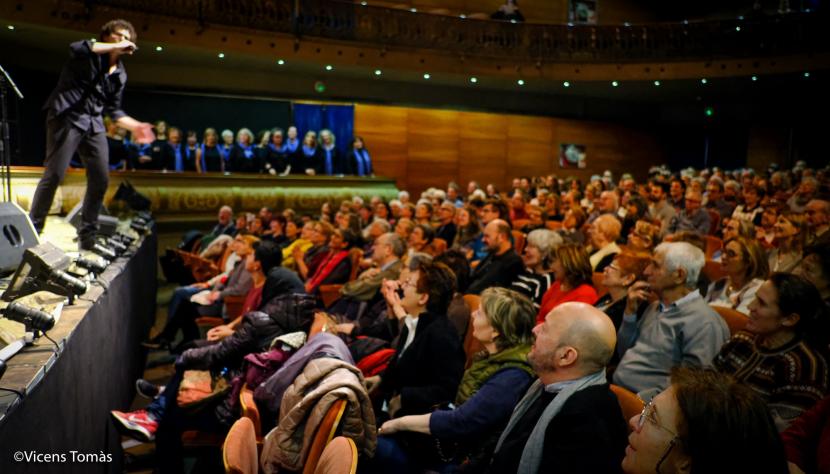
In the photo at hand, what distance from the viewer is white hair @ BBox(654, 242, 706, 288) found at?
2.70 meters

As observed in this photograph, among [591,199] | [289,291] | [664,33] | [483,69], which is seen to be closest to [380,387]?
[289,291]

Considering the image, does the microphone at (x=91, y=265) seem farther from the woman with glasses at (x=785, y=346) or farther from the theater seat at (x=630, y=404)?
the woman with glasses at (x=785, y=346)

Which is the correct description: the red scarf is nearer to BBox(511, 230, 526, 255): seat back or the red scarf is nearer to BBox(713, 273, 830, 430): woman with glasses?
BBox(511, 230, 526, 255): seat back

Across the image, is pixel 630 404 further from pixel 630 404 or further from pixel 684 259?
pixel 684 259

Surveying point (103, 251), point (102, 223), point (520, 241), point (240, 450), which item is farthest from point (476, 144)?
point (240, 450)

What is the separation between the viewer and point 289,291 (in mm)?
3645

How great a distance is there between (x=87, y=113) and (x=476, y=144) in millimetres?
11579

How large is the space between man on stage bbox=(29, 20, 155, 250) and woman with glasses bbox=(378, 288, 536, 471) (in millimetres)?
2304

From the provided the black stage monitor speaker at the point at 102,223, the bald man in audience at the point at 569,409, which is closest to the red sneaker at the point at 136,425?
the bald man in audience at the point at 569,409

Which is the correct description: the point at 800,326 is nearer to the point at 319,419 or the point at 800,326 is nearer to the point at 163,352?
the point at 319,419

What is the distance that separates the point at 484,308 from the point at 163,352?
3.60m

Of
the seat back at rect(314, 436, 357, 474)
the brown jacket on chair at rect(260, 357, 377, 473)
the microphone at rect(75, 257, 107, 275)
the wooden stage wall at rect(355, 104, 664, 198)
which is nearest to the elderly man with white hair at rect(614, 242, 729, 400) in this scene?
the brown jacket on chair at rect(260, 357, 377, 473)

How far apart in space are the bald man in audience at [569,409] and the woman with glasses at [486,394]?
0.81ft

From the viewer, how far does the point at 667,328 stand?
2.59 metres
